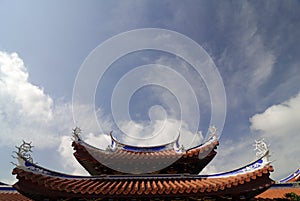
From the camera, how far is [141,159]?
440 inches

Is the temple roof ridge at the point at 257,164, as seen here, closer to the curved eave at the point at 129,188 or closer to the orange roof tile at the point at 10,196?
the curved eave at the point at 129,188

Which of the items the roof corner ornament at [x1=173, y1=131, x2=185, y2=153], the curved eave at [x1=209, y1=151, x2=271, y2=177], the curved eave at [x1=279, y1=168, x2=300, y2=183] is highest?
the roof corner ornament at [x1=173, y1=131, x2=185, y2=153]

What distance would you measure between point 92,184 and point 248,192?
20.3 ft

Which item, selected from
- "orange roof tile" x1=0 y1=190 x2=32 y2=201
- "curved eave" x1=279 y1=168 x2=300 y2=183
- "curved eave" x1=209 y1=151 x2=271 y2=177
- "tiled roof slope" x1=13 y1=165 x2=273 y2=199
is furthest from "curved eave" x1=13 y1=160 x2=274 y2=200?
"curved eave" x1=279 y1=168 x2=300 y2=183

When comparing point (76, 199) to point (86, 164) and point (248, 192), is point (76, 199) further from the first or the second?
point (248, 192)

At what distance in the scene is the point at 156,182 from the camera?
910 cm

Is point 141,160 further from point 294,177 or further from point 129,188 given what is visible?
point 294,177

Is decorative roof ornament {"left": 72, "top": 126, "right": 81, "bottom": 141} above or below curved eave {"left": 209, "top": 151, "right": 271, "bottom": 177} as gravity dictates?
above

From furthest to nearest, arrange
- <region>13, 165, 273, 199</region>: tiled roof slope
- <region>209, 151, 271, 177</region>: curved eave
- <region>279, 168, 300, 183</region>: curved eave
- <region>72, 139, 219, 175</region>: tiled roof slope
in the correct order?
<region>279, 168, 300, 183</region>: curved eave
<region>72, 139, 219, 175</region>: tiled roof slope
<region>209, 151, 271, 177</region>: curved eave
<region>13, 165, 273, 199</region>: tiled roof slope

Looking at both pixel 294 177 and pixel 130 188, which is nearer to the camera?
pixel 130 188

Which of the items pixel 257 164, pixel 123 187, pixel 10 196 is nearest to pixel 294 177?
pixel 257 164

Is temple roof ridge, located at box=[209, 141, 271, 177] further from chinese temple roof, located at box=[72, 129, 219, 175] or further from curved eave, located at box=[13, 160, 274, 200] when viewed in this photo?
chinese temple roof, located at box=[72, 129, 219, 175]

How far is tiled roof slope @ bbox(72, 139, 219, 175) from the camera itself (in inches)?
427

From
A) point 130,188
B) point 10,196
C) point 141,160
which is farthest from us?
point 141,160
